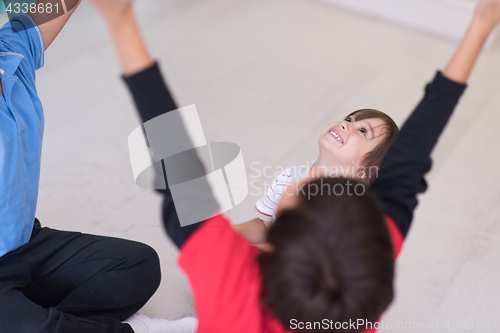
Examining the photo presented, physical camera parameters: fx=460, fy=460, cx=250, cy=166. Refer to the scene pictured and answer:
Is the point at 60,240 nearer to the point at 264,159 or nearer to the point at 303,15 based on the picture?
the point at 264,159

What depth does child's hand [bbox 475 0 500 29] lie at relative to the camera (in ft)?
1.87

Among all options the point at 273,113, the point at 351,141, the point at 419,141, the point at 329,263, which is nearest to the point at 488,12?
the point at 419,141

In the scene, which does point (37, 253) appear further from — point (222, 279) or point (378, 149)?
point (378, 149)

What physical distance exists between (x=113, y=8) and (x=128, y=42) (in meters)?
0.04

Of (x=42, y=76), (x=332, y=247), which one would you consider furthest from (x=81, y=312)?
(x=42, y=76)

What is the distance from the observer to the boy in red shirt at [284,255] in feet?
1.44

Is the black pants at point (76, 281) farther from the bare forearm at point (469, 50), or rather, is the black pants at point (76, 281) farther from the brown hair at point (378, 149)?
the bare forearm at point (469, 50)

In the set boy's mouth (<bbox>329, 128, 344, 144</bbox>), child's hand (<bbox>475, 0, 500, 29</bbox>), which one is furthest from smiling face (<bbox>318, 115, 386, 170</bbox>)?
child's hand (<bbox>475, 0, 500, 29</bbox>)

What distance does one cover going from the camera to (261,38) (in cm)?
208

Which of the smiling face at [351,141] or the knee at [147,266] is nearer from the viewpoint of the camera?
the smiling face at [351,141]

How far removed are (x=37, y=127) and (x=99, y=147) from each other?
66 centimetres

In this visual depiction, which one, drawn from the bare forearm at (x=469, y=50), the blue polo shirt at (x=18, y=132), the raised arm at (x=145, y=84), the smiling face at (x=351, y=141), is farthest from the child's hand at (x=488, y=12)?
the blue polo shirt at (x=18, y=132)

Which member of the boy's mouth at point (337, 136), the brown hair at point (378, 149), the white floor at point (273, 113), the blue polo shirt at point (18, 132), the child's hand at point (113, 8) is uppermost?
the child's hand at point (113, 8)

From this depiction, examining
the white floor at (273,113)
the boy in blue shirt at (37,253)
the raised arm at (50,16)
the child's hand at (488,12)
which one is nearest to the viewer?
the child's hand at (488,12)
